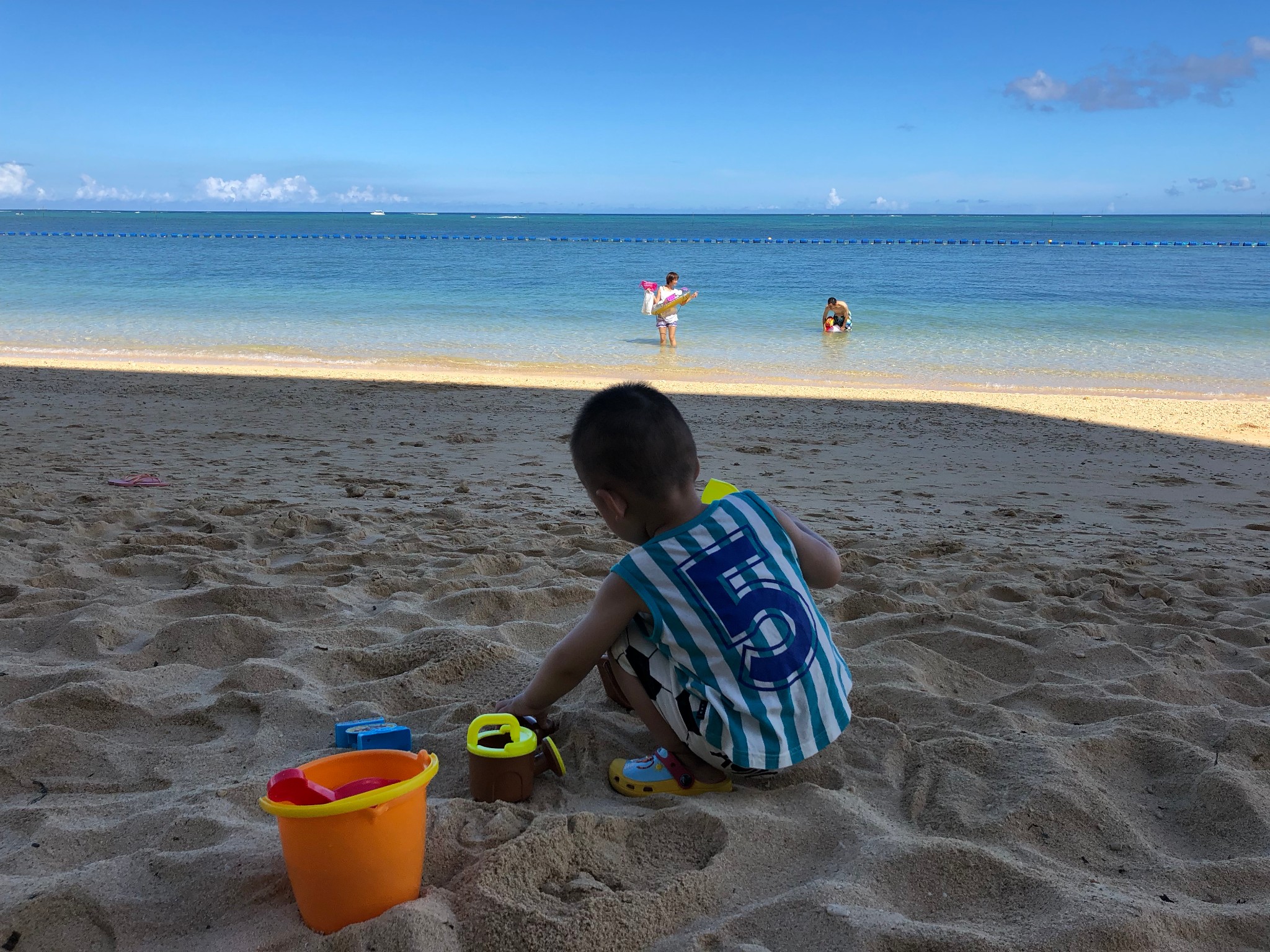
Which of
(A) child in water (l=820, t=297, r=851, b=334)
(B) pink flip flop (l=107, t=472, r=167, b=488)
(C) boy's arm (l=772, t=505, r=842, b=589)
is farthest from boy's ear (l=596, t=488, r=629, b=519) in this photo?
(A) child in water (l=820, t=297, r=851, b=334)

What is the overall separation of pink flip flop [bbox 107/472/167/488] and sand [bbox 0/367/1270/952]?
106 mm

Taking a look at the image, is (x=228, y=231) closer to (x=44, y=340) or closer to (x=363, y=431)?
(x=44, y=340)

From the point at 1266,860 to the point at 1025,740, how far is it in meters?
0.55

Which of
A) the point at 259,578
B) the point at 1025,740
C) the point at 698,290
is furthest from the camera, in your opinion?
the point at 698,290

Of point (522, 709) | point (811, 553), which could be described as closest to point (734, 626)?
point (811, 553)

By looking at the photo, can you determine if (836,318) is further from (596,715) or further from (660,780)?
(660,780)

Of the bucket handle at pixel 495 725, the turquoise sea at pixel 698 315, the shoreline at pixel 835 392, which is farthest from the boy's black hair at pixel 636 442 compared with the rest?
the turquoise sea at pixel 698 315

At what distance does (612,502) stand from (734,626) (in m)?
0.35

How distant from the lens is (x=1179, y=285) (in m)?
23.8

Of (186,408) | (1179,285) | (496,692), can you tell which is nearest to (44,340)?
(186,408)

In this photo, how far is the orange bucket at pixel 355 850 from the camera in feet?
4.61

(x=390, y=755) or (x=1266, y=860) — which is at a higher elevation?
(x=390, y=755)

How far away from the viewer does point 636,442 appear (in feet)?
5.92

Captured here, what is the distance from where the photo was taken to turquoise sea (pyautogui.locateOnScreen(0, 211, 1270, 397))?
1154 centimetres
